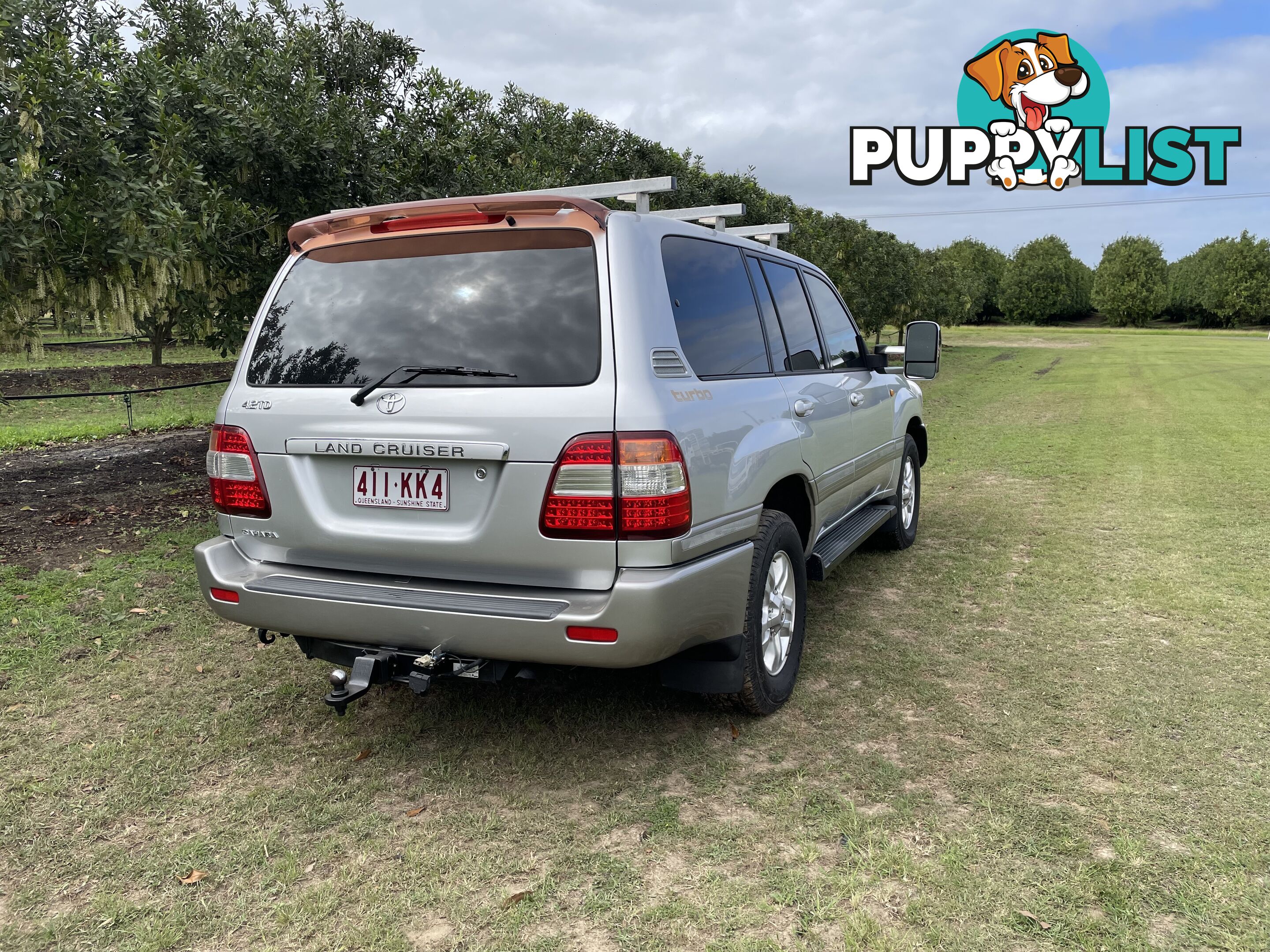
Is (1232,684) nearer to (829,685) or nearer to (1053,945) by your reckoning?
(829,685)

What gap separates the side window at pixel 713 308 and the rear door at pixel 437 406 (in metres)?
0.41

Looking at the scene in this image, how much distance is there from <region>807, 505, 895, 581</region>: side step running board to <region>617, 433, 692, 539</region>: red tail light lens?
158 cm

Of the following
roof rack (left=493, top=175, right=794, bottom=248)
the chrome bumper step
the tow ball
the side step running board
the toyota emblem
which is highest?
roof rack (left=493, top=175, right=794, bottom=248)

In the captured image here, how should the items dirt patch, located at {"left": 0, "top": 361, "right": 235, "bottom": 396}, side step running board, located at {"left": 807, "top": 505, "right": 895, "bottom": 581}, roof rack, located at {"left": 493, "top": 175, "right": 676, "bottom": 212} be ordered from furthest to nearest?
dirt patch, located at {"left": 0, "top": 361, "right": 235, "bottom": 396} < side step running board, located at {"left": 807, "top": 505, "right": 895, "bottom": 581} < roof rack, located at {"left": 493, "top": 175, "right": 676, "bottom": 212}

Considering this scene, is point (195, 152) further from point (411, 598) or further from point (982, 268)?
point (982, 268)

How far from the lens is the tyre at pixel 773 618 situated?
3.62 metres

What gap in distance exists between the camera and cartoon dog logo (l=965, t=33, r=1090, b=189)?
26.9m

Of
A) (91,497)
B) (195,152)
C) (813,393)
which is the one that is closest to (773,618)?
(813,393)

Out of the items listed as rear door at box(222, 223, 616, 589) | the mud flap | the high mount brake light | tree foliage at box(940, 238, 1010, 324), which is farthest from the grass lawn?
tree foliage at box(940, 238, 1010, 324)

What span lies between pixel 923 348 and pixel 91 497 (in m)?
6.78

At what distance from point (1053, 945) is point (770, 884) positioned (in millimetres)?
774

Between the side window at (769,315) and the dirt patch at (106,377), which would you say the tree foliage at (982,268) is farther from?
the side window at (769,315)

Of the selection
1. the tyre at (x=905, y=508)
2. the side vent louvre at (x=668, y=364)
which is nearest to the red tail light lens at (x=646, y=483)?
the side vent louvre at (x=668, y=364)

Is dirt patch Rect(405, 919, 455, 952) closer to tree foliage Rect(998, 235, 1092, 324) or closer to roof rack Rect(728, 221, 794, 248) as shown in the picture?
roof rack Rect(728, 221, 794, 248)
